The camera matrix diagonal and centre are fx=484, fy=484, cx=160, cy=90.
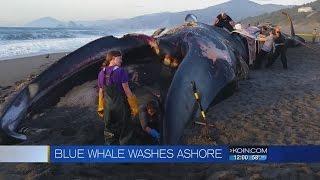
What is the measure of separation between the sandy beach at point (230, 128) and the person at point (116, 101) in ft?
1.55

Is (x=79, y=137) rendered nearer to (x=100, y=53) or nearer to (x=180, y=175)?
(x=100, y=53)

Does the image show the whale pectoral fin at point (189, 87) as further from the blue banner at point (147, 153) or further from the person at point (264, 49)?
the person at point (264, 49)

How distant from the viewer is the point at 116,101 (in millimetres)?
6344

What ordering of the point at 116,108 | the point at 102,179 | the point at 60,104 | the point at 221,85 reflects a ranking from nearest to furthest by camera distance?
the point at 102,179 → the point at 116,108 → the point at 221,85 → the point at 60,104

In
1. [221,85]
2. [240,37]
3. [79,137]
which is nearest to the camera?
[79,137]

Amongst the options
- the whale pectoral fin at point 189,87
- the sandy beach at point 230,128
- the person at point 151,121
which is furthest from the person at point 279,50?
the person at point 151,121

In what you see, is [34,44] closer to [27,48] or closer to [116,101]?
[27,48]

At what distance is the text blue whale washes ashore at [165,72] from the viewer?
6453 mm

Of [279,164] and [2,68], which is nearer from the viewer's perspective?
[279,164]

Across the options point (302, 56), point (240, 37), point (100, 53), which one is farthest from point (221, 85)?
point (302, 56)

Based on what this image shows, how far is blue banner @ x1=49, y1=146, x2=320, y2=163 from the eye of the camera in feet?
16.9

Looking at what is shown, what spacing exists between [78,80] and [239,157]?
3.68 m

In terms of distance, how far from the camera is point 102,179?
5.85 metres

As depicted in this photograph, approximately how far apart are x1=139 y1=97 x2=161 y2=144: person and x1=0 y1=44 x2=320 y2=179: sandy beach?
52 centimetres
